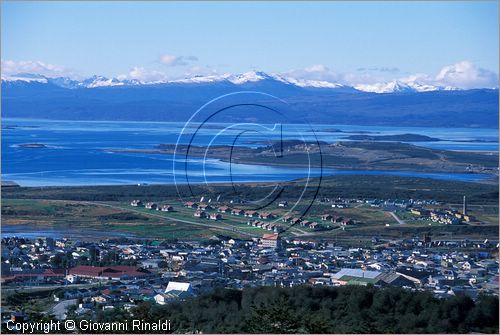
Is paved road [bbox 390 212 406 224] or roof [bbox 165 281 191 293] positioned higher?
paved road [bbox 390 212 406 224]

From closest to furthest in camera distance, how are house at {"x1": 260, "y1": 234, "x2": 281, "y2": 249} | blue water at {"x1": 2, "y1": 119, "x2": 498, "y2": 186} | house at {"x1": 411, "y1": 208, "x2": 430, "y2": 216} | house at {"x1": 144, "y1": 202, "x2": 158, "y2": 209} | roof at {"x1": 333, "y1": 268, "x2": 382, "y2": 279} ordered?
roof at {"x1": 333, "y1": 268, "x2": 382, "y2": 279} < house at {"x1": 260, "y1": 234, "x2": 281, "y2": 249} < house at {"x1": 144, "y1": 202, "x2": 158, "y2": 209} < house at {"x1": 411, "y1": 208, "x2": 430, "y2": 216} < blue water at {"x1": 2, "y1": 119, "x2": 498, "y2": 186}

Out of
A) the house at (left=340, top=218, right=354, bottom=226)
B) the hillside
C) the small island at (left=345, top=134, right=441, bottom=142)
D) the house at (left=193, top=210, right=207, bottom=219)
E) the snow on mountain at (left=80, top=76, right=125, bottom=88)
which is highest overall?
the snow on mountain at (left=80, top=76, right=125, bottom=88)

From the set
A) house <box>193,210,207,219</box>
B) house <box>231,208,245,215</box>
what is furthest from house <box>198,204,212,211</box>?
house <box>231,208,245,215</box>

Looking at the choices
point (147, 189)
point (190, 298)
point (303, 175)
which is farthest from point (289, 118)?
point (190, 298)

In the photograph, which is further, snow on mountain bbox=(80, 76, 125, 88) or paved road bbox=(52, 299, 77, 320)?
snow on mountain bbox=(80, 76, 125, 88)

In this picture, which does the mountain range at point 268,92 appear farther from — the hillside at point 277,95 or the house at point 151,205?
the house at point 151,205

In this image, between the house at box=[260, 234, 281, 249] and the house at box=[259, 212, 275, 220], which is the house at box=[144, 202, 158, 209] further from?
the house at box=[260, 234, 281, 249]

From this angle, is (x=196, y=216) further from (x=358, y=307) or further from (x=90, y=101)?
(x=90, y=101)
